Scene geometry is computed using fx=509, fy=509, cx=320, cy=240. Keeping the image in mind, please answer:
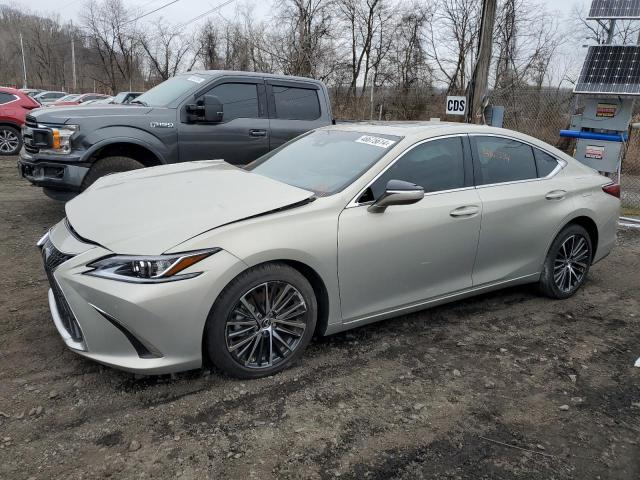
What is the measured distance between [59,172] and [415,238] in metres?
4.31

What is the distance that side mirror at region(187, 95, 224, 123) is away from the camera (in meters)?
6.18

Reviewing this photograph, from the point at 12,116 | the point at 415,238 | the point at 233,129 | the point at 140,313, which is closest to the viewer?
the point at 140,313

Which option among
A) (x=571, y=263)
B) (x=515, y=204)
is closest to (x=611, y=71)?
(x=571, y=263)

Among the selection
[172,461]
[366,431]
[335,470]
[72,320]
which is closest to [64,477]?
[172,461]

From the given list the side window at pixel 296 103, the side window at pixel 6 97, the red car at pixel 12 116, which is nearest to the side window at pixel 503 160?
the side window at pixel 296 103

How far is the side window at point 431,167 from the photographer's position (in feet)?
11.6

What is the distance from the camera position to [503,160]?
4.22 metres

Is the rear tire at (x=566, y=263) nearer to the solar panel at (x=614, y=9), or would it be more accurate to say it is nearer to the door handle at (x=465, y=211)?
the door handle at (x=465, y=211)

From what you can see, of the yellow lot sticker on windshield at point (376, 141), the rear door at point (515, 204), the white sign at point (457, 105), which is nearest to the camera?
the yellow lot sticker on windshield at point (376, 141)

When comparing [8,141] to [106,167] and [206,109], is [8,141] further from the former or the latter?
[206,109]

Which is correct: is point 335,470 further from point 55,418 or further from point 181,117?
point 181,117

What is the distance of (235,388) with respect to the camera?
298cm

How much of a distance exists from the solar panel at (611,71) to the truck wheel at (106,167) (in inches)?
262

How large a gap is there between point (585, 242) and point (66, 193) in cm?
552
